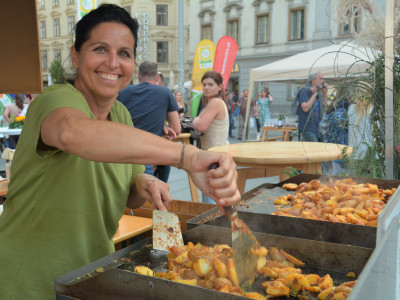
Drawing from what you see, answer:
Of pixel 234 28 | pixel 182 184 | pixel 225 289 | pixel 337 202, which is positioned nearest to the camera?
pixel 225 289

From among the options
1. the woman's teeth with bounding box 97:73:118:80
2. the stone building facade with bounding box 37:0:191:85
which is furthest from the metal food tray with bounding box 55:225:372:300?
the stone building facade with bounding box 37:0:191:85

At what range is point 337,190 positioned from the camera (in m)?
2.40

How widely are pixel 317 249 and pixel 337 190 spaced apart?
3.47 ft

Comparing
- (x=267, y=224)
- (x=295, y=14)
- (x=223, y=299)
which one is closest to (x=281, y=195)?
(x=267, y=224)

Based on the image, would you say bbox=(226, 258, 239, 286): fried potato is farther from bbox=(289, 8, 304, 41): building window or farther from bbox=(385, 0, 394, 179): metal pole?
bbox=(289, 8, 304, 41): building window

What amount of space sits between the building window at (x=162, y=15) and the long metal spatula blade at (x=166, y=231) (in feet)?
112

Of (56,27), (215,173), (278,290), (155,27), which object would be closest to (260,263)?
(278,290)

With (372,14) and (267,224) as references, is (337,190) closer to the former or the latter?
(267,224)

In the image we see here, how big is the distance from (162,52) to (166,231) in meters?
34.5

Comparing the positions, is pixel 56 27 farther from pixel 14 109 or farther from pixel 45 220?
pixel 45 220

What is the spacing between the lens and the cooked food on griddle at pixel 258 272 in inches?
48.1

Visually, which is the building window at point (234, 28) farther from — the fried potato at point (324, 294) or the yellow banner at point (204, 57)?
the fried potato at point (324, 294)

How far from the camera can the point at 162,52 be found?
3478cm

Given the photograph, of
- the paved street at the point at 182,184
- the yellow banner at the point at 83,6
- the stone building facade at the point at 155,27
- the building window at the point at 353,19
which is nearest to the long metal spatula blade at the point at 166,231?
the building window at the point at 353,19
